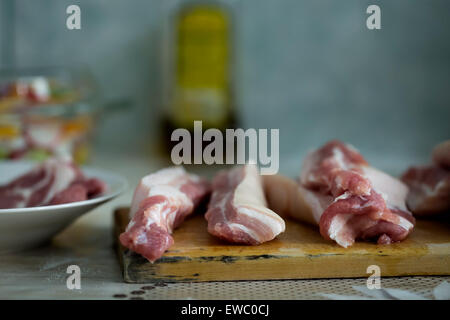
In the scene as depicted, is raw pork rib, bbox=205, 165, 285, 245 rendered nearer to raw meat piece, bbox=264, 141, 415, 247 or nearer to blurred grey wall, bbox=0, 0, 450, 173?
raw meat piece, bbox=264, 141, 415, 247

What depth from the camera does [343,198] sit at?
104 cm

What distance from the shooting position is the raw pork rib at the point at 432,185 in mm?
1229

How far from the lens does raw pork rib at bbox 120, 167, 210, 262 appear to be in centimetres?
98

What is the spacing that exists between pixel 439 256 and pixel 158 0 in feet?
6.32

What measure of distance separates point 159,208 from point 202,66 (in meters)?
1.58

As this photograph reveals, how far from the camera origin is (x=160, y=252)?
0.98 metres

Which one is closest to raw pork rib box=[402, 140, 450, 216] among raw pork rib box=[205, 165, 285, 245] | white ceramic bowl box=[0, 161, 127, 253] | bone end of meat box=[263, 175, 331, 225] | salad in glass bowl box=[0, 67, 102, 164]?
bone end of meat box=[263, 175, 331, 225]

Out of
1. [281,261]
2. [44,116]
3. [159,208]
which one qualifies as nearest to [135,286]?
[159,208]

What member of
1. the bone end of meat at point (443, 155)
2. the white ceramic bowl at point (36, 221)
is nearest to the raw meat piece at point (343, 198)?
the bone end of meat at point (443, 155)

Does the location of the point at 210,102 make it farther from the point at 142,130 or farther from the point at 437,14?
the point at 437,14

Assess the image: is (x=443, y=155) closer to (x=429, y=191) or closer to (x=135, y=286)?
(x=429, y=191)

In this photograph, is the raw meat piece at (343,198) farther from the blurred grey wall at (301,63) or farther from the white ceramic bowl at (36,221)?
the blurred grey wall at (301,63)

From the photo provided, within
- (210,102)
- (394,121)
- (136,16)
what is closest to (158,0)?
(136,16)

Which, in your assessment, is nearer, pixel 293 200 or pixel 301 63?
pixel 293 200
